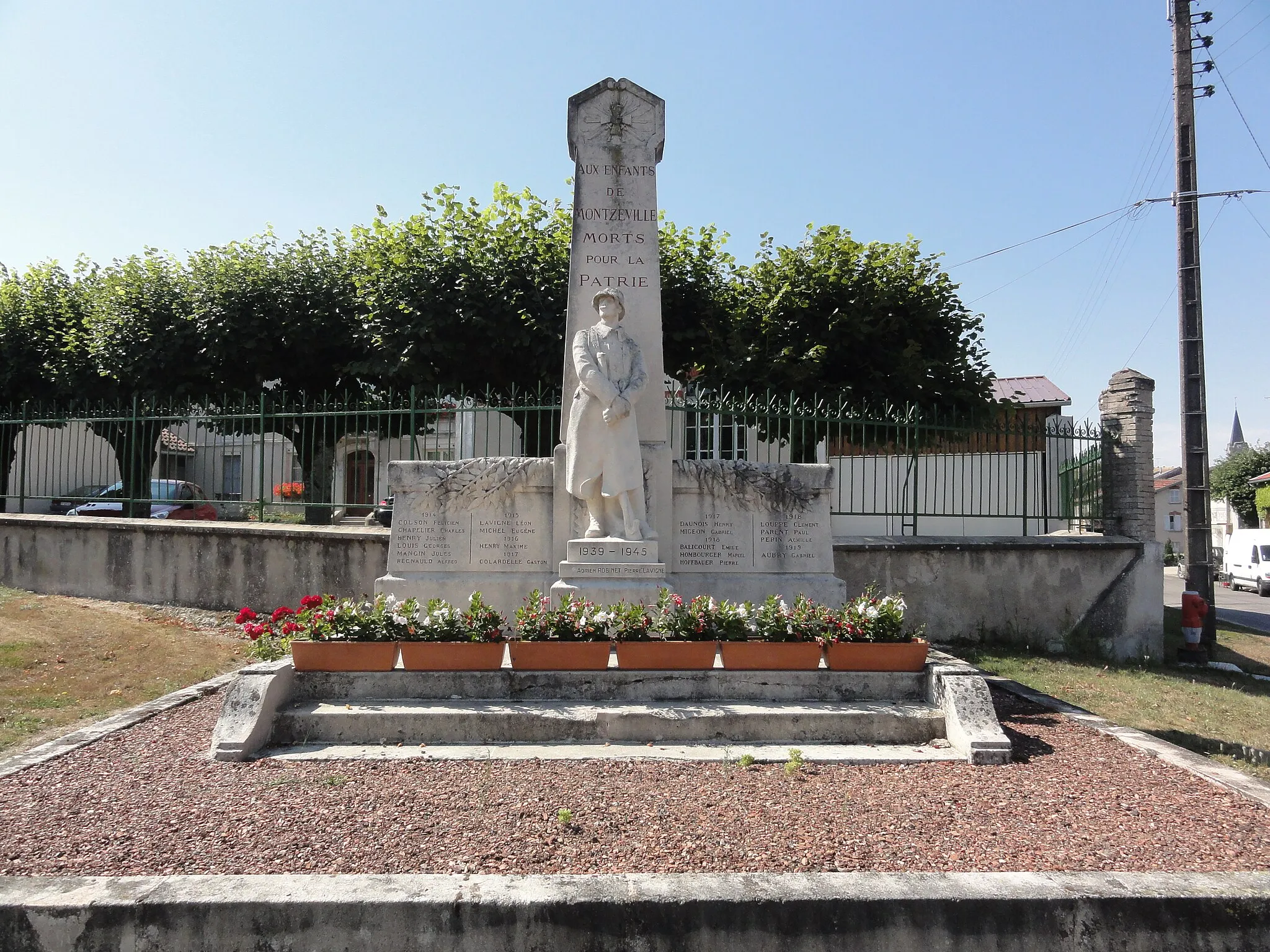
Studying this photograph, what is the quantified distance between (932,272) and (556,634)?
9.88m

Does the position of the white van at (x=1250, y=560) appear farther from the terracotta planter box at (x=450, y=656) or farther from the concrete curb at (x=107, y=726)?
the concrete curb at (x=107, y=726)

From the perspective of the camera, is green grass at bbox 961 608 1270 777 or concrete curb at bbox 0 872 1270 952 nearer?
concrete curb at bbox 0 872 1270 952

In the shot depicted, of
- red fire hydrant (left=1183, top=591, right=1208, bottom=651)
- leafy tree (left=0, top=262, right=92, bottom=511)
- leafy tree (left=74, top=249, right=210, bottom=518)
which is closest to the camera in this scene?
red fire hydrant (left=1183, top=591, right=1208, bottom=651)

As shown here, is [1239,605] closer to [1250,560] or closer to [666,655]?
[1250,560]

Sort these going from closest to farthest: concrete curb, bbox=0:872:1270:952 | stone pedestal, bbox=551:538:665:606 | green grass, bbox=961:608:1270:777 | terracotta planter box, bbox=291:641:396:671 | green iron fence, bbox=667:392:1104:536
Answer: concrete curb, bbox=0:872:1270:952, terracotta planter box, bbox=291:641:396:671, green grass, bbox=961:608:1270:777, stone pedestal, bbox=551:538:665:606, green iron fence, bbox=667:392:1104:536

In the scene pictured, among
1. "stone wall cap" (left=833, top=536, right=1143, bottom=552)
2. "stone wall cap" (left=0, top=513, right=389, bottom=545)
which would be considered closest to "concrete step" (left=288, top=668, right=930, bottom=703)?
"stone wall cap" (left=0, top=513, right=389, bottom=545)

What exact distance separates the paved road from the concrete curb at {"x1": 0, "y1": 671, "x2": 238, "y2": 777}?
13460mm

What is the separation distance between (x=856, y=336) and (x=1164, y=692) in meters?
6.03

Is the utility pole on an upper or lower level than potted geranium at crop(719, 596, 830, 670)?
upper

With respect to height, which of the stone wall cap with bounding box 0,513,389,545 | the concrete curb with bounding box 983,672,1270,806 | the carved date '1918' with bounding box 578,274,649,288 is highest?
the carved date '1918' with bounding box 578,274,649,288

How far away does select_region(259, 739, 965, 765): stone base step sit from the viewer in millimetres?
4434

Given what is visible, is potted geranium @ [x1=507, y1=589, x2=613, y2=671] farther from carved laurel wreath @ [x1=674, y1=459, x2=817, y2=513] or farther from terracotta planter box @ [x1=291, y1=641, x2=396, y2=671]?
carved laurel wreath @ [x1=674, y1=459, x2=817, y2=513]

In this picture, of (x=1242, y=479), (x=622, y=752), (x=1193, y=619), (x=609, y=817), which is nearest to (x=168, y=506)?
(x=622, y=752)

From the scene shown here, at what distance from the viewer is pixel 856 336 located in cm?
1166
